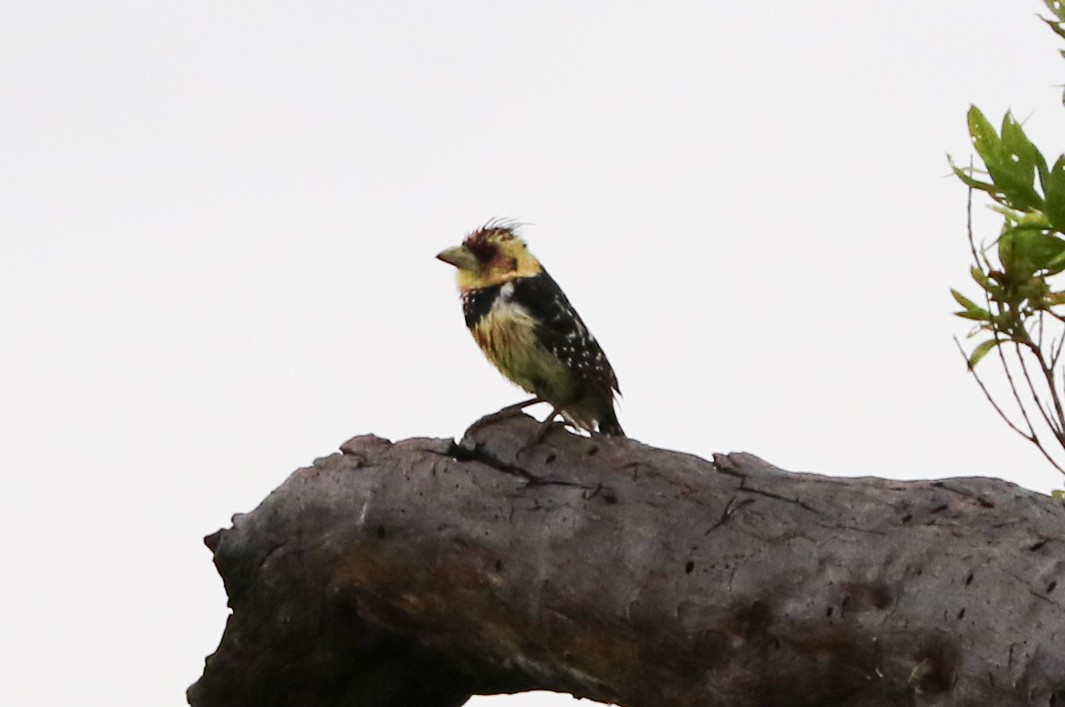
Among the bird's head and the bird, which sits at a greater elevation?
the bird's head

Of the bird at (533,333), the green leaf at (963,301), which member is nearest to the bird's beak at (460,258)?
the bird at (533,333)

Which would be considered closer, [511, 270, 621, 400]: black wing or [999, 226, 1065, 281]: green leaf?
[999, 226, 1065, 281]: green leaf

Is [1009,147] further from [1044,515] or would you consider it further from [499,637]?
[499,637]

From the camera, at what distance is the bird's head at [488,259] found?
Answer: 3840mm

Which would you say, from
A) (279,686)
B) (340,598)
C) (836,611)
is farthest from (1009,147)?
(279,686)

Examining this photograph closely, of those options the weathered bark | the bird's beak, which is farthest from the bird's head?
the weathered bark

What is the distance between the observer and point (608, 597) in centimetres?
316

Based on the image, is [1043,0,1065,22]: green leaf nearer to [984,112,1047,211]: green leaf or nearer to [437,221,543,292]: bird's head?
[984,112,1047,211]: green leaf

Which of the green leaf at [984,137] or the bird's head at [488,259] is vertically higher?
the bird's head at [488,259]

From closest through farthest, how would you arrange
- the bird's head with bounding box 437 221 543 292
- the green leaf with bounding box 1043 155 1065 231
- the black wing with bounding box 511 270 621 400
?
the green leaf with bounding box 1043 155 1065 231 < the black wing with bounding box 511 270 621 400 < the bird's head with bounding box 437 221 543 292

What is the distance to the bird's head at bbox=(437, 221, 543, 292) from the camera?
384 centimetres

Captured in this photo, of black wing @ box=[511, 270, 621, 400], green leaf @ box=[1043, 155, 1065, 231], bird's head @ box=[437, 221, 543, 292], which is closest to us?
green leaf @ box=[1043, 155, 1065, 231]

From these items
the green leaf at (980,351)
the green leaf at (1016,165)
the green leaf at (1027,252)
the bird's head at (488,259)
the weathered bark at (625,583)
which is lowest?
the weathered bark at (625,583)

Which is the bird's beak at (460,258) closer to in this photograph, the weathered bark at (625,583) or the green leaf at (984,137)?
the weathered bark at (625,583)
